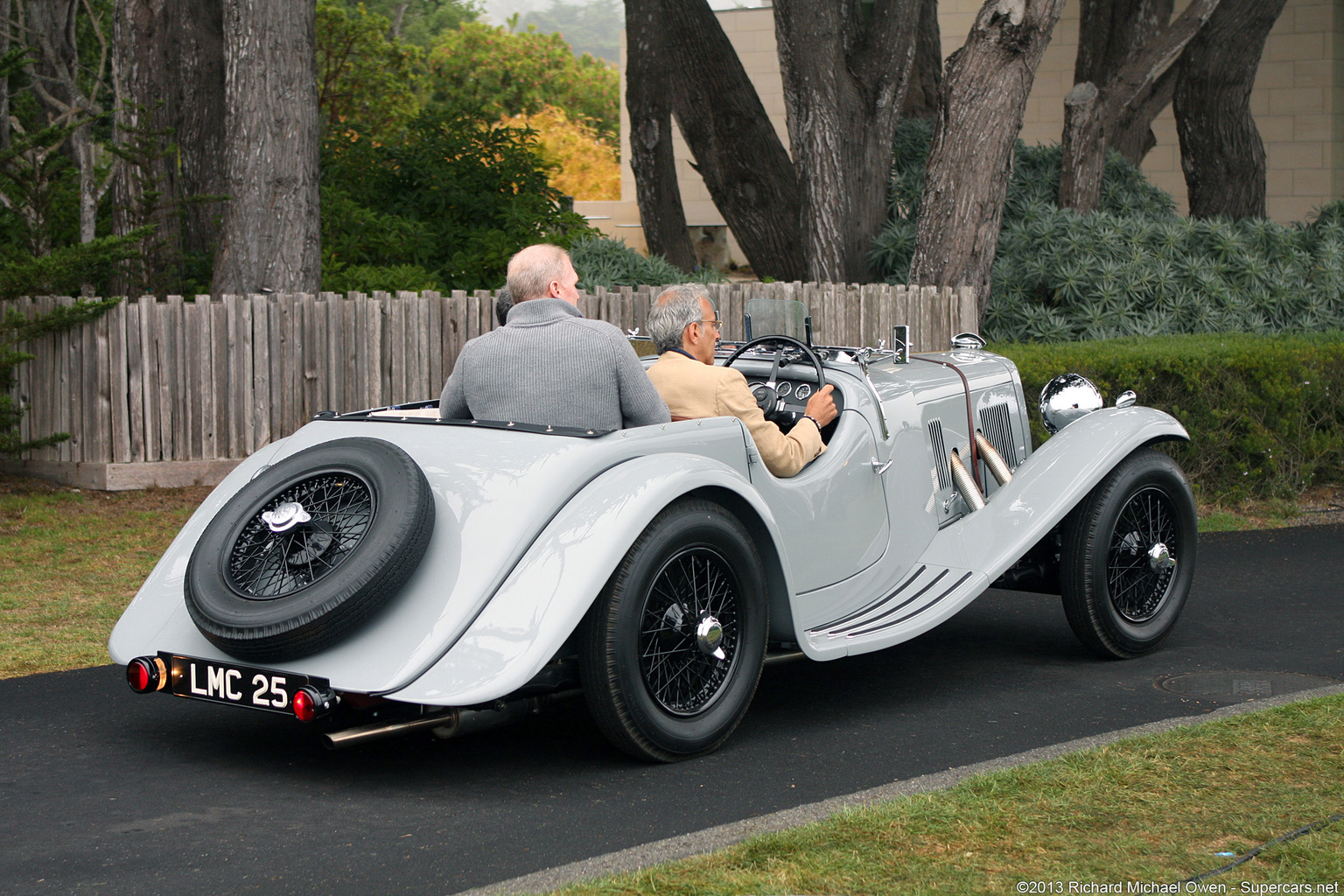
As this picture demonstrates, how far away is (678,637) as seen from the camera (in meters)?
4.38

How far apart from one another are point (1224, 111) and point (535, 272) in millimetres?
14835

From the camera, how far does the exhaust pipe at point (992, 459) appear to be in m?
5.96

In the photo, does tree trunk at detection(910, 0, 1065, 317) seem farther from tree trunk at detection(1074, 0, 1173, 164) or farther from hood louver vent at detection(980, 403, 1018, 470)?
hood louver vent at detection(980, 403, 1018, 470)

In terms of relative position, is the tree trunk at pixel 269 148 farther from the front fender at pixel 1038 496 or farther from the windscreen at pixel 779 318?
the front fender at pixel 1038 496

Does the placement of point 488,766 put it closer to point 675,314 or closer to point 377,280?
point 675,314

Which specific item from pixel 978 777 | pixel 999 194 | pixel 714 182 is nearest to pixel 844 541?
pixel 978 777

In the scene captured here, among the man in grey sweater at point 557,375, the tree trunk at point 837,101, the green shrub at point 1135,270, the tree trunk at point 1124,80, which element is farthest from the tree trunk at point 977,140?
the man in grey sweater at point 557,375

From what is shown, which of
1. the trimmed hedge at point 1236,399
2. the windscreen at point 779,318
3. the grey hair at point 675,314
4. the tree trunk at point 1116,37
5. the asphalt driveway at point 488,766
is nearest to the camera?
the asphalt driveway at point 488,766

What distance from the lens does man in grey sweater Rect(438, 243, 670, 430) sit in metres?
4.61

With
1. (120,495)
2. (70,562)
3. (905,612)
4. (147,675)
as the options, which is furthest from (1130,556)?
(120,495)

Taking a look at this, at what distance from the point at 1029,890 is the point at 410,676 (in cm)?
174

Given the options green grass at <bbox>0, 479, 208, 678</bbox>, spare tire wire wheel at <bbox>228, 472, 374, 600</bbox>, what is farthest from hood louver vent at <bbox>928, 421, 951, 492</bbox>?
green grass at <bbox>0, 479, 208, 678</bbox>

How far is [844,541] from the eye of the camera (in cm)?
518

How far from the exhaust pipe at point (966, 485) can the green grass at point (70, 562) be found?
3.63 meters
